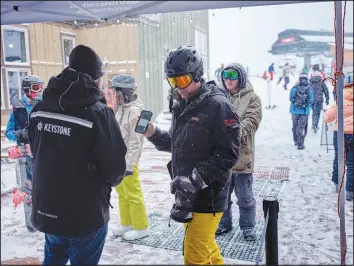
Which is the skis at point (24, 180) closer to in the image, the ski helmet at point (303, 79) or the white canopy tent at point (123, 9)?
the white canopy tent at point (123, 9)

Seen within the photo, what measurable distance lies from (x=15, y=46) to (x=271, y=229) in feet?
41.0

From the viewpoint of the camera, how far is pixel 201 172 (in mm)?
2305

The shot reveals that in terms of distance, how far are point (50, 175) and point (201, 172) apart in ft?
3.11

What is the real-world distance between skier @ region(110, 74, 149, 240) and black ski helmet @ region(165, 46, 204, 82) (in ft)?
4.61

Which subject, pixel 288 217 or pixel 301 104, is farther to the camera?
pixel 301 104

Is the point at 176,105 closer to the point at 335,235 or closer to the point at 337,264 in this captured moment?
the point at 337,264

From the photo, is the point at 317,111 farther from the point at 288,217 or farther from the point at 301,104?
the point at 288,217

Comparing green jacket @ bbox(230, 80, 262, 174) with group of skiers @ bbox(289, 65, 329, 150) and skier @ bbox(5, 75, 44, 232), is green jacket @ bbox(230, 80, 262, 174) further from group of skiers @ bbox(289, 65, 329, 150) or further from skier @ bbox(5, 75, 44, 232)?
group of skiers @ bbox(289, 65, 329, 150)

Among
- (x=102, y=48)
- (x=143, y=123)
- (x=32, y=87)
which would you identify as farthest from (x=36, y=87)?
(x=102, y=48)

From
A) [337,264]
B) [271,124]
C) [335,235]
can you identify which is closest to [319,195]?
[335,235]

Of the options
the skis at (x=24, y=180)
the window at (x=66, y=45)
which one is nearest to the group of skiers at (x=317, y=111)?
the skis at (x=24, y=180)

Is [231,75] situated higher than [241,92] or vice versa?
[231,75]

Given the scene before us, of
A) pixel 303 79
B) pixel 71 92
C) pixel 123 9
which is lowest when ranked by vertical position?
pixel 71 92

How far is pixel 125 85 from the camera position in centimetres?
388
